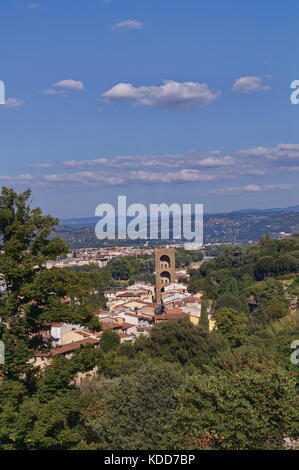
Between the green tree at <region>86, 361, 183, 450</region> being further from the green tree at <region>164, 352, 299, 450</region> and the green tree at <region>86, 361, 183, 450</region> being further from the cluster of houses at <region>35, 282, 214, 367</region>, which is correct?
the cluster of houses at <region>35, 282, 214, 367</region>

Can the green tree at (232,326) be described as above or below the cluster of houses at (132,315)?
above

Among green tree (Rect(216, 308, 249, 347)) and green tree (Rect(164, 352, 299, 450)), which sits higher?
green tree (Rect(164, 352, 299, 450))

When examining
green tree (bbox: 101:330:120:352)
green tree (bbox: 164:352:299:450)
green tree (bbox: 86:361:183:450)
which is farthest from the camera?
green tree (bbox: 101:330:120:352)

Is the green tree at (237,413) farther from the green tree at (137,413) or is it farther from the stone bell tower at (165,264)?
the stone bell tower at (165,264)

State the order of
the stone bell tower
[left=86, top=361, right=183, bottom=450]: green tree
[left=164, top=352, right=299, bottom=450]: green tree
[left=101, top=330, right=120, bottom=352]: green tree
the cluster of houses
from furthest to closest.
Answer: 1. the stone bell tower
2. the cluster of houses
3. [left=101, top=330, right=120, bottom=352]: green tree
4. [left=86, top=361, right=183, bottom=450]: green tree
5. [left=164, top=352, right=299, bottom=450]: green tree

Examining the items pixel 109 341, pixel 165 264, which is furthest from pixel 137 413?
pixel 165 264

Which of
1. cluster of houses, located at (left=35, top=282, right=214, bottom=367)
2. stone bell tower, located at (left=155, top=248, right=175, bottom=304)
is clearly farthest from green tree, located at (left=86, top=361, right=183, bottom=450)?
stone bell tower, located at (left=155, top=248, right=175, bottom=304)

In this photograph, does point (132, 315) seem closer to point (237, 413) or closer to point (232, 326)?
point (232, 326)

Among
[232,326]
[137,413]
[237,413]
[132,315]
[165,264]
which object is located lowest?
[132,315]

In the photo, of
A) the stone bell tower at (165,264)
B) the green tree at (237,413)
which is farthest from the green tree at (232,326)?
the stone bell tower at (165,264)

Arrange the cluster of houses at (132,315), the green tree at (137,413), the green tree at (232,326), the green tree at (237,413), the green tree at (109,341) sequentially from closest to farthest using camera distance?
the green tree at (237,413)
the green tree at (137,413)
the green tree at (109,341)
the green tree at (232,326)
the cluster of houses at (132,315)

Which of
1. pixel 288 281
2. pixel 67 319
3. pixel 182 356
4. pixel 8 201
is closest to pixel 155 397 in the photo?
pixel 67 319

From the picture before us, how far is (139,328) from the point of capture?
34656 mm

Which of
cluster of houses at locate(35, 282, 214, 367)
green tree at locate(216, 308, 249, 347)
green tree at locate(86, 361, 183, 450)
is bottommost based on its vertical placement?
cluster of houses at locate(35, 282, 214, 367)
